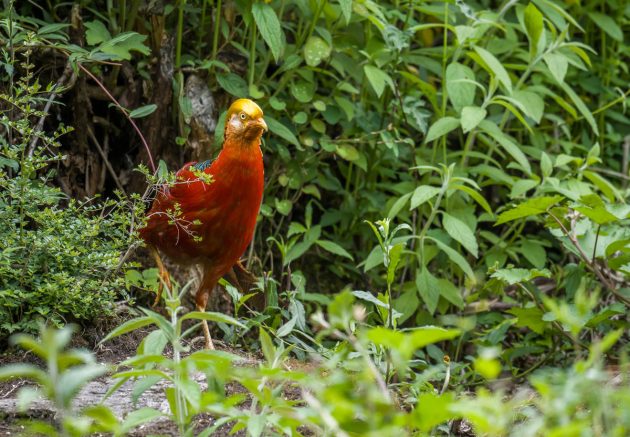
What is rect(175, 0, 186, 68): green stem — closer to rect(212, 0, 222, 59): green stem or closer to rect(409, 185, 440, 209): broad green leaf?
rect(212, 0, 222, 59): green stem

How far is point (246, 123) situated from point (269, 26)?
0.50m

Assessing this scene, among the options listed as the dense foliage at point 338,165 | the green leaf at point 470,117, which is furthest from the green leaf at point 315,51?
the green leaf at point 470,117

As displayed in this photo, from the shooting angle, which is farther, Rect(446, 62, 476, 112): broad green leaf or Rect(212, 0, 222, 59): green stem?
Rect(446, 62, 476, 112): broad green leaf

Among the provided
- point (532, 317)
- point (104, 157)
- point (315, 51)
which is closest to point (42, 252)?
point (104, 157)

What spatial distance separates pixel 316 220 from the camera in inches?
184

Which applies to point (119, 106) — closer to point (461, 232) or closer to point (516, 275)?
point (461, 232)

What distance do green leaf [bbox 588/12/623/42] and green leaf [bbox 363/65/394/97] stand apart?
149 centimetres

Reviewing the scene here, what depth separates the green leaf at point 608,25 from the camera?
476 cm

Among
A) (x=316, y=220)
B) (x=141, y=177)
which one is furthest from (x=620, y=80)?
(x=141, y=177)

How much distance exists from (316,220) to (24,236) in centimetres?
204

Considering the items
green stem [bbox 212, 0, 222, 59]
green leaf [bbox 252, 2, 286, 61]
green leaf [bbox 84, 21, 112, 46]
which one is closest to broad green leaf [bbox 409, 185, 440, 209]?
green leaf [bbox 252, 2, 286, 61]

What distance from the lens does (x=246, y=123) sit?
3193 millimetres

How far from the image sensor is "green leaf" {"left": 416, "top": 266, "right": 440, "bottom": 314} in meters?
3.83

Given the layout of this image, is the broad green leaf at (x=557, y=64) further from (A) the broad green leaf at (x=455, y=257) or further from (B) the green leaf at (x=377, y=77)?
(A) the broad green leaf at (x=455, y=257)
